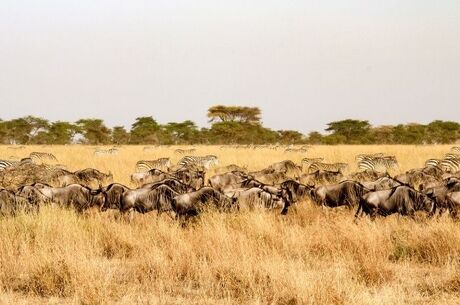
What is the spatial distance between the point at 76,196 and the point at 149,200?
1.56 m

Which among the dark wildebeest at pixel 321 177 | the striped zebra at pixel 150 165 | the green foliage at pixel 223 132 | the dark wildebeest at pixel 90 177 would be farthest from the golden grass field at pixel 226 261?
the green foliage at pixel 223 132

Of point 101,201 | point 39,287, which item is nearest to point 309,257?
point 39,287

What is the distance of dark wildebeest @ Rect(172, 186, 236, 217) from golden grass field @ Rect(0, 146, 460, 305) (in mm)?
291

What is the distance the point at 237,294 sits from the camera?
17.5ft

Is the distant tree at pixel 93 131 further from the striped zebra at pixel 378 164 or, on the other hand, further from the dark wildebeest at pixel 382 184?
the dark wildebeest at pixel 382 184

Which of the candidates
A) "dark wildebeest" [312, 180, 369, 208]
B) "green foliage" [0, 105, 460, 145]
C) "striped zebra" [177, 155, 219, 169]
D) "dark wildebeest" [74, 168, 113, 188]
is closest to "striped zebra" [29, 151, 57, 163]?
"striped zebra" [177, 155, 219, 169]

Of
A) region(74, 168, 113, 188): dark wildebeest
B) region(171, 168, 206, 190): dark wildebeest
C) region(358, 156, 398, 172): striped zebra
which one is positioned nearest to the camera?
region(171, 168, 206, 190): dark wildebeest

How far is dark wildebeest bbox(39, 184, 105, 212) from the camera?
9.48m

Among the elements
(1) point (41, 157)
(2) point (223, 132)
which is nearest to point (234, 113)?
(2) point (223, 132)

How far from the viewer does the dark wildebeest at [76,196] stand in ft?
31.1

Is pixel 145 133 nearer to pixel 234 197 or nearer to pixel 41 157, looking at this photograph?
pixel 41 157

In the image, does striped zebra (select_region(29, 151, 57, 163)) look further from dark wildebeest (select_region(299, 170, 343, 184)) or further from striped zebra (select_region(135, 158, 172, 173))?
dark wildebeest (select_region(299, 170, 343, 184))

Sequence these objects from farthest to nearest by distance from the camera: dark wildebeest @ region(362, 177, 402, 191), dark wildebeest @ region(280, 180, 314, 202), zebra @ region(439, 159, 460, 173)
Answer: zebra @ region(439, 159, 460, 173), dark wildebeest @ region(280, 180, 314, 202), dark wildebeest @ region(362, 177, 402, 191)

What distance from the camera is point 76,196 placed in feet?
31.2
